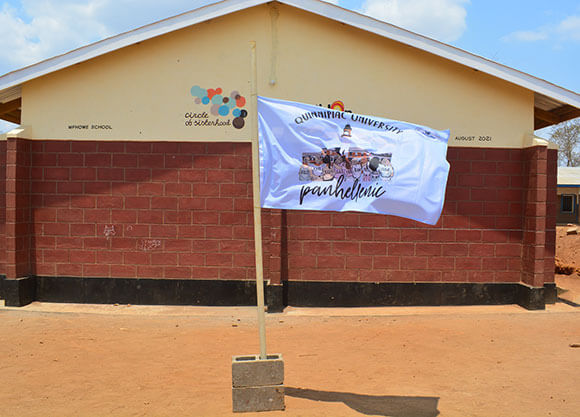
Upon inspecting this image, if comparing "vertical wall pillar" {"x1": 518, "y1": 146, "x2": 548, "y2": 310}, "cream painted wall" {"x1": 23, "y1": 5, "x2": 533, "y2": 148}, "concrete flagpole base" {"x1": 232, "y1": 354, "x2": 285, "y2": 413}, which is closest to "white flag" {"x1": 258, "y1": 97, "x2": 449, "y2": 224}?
"concrete flagpole base" {"x1": 232, "y1": 354, "x2": 285, "y2": 413}

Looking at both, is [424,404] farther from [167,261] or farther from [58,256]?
[58,256]

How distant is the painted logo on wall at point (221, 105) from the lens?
26.5 feet

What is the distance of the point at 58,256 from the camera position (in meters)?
8.26

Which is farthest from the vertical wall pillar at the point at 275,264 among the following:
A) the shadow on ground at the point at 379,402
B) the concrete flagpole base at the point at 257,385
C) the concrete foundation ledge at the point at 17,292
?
the concrete foundation ledge at the point at 17,292

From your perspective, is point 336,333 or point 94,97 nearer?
point 336,333

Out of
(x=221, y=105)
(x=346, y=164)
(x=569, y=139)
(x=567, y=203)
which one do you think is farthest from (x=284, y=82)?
(x=569, y=139)

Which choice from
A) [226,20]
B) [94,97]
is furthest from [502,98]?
[94,97]

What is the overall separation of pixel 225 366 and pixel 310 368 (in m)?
0.95

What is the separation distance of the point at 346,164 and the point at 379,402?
2206 mm

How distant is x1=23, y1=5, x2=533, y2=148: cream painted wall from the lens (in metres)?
8.04

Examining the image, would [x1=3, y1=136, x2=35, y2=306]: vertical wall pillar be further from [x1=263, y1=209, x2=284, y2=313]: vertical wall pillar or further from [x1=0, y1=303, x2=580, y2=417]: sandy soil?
[x1=263, y1=209, x2=284, y2=313]: vertical wall pillar

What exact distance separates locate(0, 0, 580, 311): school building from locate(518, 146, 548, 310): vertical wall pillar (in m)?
0.05

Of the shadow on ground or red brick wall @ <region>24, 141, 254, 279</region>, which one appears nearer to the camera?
the shadow on ground

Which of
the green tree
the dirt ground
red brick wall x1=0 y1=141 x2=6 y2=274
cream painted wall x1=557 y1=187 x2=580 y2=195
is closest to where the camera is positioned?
the dirt ground
